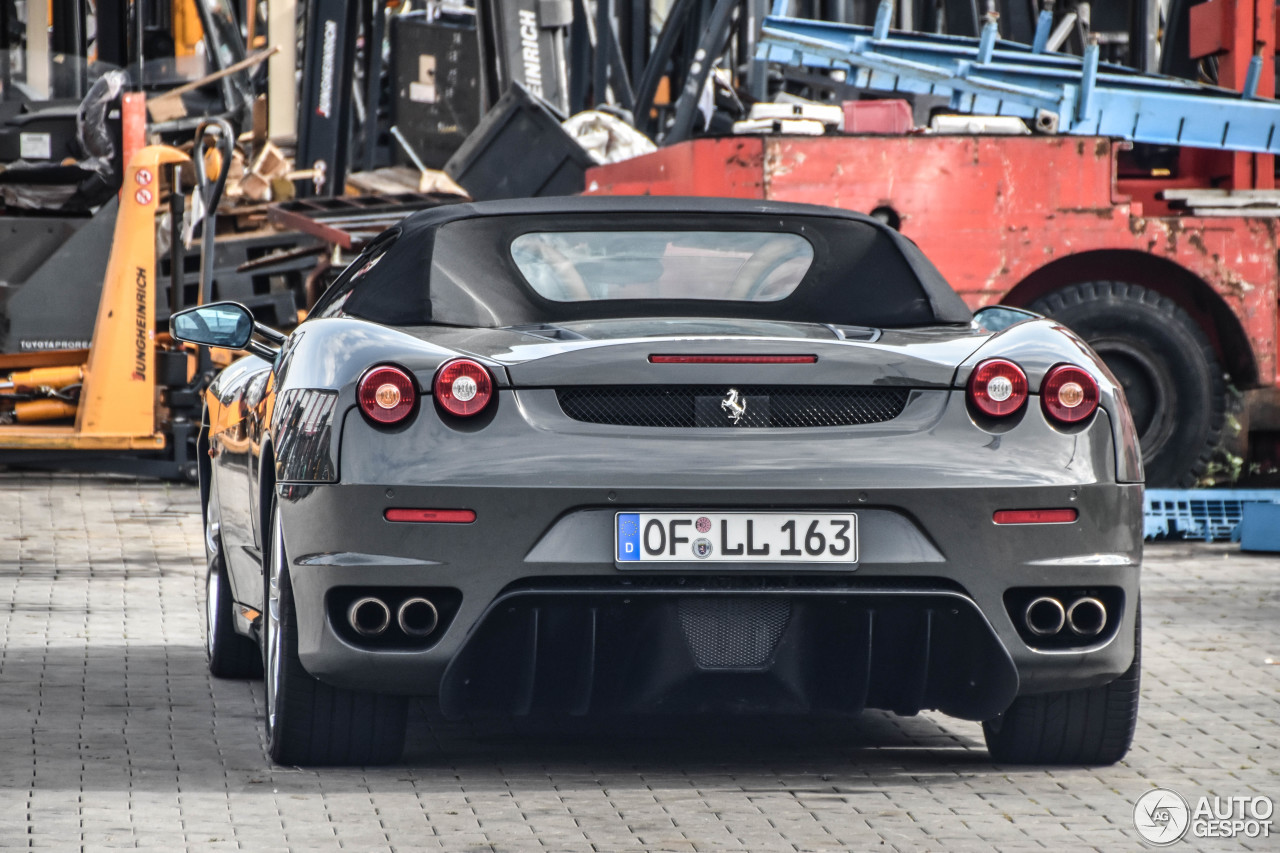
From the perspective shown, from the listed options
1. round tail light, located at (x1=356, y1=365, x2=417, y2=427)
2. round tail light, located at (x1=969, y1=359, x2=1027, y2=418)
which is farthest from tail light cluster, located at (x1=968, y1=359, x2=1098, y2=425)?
round tail light, located at (x1=356, y1=365, x2=417, y2=427)

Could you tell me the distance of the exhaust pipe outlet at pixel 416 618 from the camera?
170 inches

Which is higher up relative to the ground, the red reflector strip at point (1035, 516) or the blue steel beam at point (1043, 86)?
the blue steel beam at point (1043, 86)

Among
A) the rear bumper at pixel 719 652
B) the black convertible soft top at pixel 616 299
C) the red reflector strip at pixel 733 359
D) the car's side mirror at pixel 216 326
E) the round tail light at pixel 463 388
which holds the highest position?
the black convertible soft top at pixel 616 299

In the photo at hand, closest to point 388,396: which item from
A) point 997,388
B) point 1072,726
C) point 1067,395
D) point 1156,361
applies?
point 997,388

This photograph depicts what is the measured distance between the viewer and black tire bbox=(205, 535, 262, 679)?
6176 mm

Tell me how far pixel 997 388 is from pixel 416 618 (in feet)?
4.37

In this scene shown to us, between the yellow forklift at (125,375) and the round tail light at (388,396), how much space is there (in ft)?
27.1

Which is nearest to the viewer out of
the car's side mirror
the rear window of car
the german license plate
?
the german license plate

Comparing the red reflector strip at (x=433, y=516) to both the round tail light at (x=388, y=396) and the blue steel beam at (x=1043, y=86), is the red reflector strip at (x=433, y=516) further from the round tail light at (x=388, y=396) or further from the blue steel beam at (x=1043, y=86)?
the blue steel beam at (x=1043, y=86)

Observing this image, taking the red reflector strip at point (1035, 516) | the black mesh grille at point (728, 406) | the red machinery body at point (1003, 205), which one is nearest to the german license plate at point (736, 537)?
the black mesh grille at point (728, 406)

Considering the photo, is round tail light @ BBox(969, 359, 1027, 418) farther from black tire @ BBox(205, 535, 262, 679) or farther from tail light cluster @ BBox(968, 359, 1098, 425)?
black tire @ BBox(205, 535, 262, 679)

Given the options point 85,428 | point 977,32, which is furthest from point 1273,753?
point 977,32

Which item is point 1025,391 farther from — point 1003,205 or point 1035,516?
point 1003,205

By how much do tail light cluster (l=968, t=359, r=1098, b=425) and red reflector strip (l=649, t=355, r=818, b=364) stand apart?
369 millimetres
